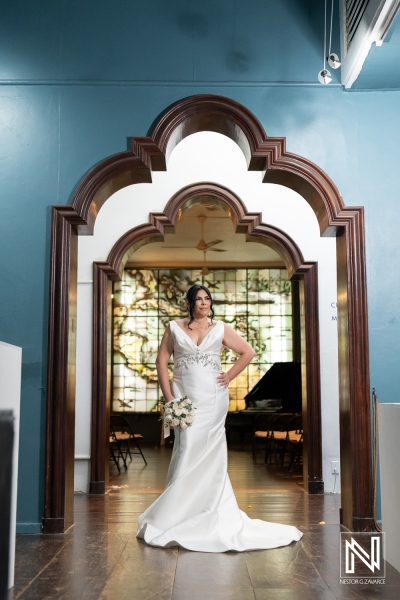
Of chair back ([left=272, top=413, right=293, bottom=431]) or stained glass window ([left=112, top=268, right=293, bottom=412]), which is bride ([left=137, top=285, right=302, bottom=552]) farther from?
stained glass window ([left=112, top=268, right=293, bottom=412])

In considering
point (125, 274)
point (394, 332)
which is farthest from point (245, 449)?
point (394, 332)

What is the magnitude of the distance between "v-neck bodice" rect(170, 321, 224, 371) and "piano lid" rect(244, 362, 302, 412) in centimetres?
697

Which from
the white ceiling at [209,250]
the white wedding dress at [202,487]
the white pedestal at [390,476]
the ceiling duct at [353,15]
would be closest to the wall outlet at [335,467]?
the white wedding dress at [202,487]

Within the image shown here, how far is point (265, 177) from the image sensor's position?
612cm

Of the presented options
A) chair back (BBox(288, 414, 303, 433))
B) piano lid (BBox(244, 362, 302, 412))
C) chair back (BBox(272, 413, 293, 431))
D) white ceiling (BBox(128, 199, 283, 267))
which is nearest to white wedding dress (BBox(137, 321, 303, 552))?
chair back (BBox(288, 414, 303, 433))

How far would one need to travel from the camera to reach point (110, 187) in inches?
238

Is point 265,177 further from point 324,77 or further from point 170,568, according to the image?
point 170,568

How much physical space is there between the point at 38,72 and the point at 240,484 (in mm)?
5568

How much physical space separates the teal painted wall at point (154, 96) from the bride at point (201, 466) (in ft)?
4.26

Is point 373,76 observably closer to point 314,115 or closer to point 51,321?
point 314,115

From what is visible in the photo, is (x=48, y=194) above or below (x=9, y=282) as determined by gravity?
above

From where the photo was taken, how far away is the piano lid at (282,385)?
1273cm

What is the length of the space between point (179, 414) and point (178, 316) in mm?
11981

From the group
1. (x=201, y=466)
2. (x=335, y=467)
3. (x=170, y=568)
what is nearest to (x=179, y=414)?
(x=201, y=466)
